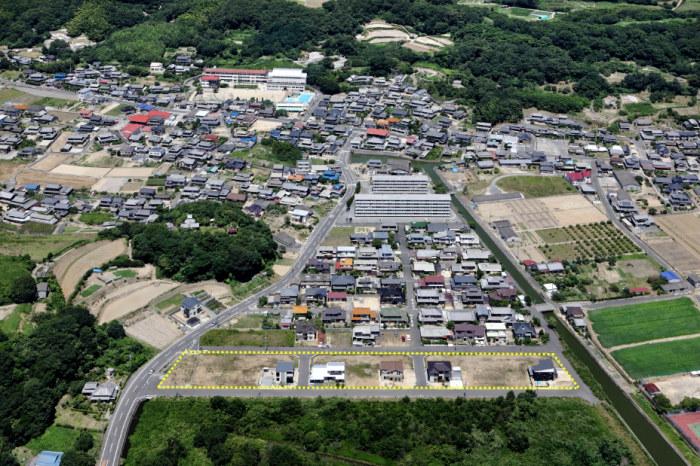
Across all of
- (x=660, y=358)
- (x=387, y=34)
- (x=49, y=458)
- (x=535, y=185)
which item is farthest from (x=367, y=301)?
(x=387, y=34)

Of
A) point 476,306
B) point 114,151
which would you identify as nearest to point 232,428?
point 476,306

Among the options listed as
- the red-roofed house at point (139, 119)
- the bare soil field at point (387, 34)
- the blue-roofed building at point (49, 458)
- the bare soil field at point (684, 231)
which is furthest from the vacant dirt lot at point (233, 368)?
the bare soil field at point (387, 34)

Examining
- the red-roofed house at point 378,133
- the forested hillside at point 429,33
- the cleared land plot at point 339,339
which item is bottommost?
the cleared land plot at point 339,339

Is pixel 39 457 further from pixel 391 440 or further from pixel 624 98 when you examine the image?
pixel 624 98

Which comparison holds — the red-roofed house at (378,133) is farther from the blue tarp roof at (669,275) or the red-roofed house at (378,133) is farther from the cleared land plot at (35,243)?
the blue tarp roof at (669,275)

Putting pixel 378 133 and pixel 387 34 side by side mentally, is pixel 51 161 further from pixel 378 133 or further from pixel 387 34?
pixel 387 34
